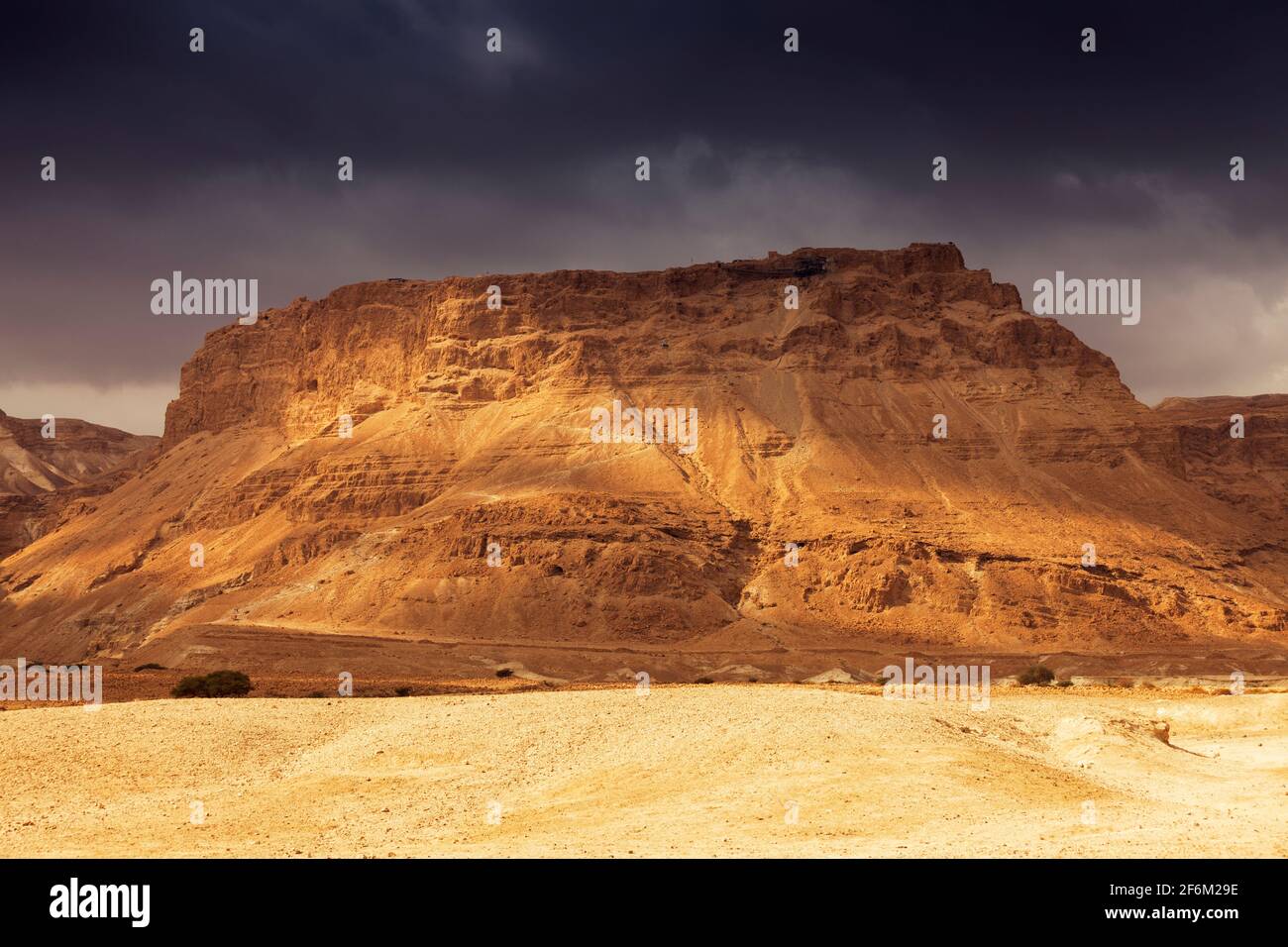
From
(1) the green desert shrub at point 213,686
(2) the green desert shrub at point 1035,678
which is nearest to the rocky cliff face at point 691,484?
(2) the green desert shrub at point 1035,678

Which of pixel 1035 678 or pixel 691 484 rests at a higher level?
pixel 691 484

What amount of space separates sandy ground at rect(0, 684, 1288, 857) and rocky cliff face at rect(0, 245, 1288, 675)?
52732 mm

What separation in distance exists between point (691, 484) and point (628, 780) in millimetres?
86569

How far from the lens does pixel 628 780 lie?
23.1 metres

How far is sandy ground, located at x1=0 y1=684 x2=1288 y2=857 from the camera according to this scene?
1820 centimetres

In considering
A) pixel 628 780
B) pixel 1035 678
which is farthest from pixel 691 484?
pixel 628 780

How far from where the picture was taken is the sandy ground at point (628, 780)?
59.7ft

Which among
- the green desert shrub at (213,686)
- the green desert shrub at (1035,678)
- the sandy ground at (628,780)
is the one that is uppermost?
the sandy ground at (628,780)

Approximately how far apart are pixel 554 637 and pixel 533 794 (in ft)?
207

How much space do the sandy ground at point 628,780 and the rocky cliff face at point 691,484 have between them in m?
52.7

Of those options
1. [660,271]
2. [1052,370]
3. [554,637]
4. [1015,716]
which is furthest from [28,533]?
[1015,716]

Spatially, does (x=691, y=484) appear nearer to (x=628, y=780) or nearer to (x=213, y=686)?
(x=213, y=686)

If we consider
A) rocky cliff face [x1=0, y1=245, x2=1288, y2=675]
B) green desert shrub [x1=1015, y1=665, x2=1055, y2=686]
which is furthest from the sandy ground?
rocky cliff face [x1=0, y1=245, x2=1288, y2=675]

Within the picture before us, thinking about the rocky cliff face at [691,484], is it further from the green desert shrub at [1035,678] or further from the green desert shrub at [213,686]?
the green desert shrub at [213,686]
